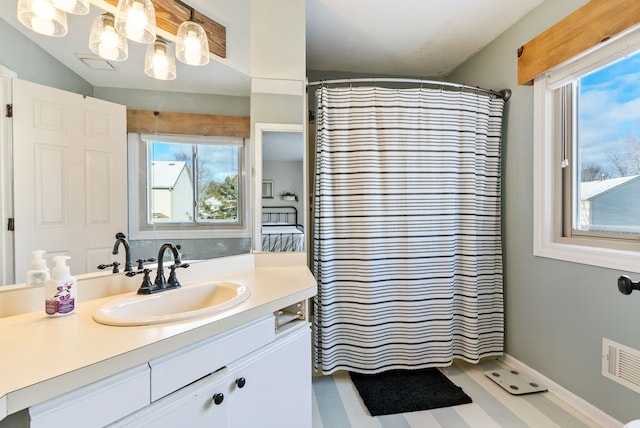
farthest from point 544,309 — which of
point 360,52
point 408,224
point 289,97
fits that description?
point 360,52

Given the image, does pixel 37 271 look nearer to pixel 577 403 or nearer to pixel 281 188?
pixel 281 188

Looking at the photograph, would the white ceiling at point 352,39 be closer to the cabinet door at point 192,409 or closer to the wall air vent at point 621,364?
the cabinet door at point 192,409

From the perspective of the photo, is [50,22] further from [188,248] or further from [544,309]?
[544,309]

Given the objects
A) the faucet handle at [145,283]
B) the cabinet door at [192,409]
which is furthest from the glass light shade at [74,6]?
the cabinet door at [192,409]

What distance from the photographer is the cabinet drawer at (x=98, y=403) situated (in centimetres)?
64

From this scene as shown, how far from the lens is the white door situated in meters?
0.99

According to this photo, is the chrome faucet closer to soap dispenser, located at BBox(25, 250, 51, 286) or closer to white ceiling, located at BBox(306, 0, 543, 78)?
soap dispenser, located at BBox(25, 250, 51, 286)

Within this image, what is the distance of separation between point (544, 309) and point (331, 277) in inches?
52.4

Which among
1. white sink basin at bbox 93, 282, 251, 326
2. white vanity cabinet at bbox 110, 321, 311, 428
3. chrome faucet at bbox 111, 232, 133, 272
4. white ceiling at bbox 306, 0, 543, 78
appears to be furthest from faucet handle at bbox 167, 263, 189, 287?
white ceiling at bbox 306, 0, 543, 78

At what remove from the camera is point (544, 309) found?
193 centimetres

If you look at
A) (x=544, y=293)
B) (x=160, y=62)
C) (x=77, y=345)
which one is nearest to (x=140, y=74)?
(x=160, y=62)

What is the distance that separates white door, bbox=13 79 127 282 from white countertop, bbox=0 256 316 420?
220mm

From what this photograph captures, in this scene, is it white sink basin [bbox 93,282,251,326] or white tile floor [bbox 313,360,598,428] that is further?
white tile floor [bbox 313,360,598,428]

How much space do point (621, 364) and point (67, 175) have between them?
8.24 feet
